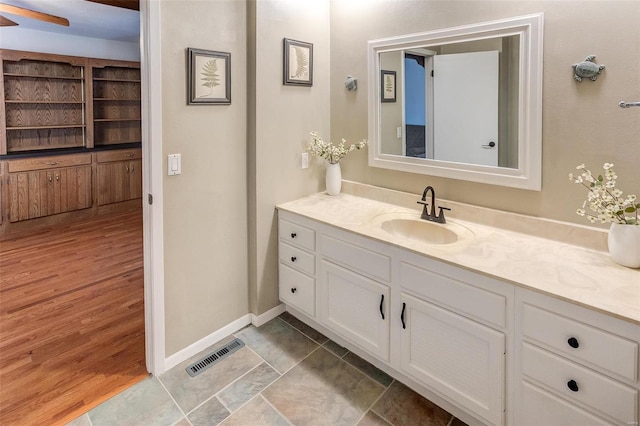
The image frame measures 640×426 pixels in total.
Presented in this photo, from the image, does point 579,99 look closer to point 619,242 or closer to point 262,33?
point 619,242

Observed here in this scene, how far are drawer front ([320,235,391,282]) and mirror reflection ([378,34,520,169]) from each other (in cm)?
70

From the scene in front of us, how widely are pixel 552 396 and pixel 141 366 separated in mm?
1961

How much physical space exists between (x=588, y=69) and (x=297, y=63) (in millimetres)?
1530

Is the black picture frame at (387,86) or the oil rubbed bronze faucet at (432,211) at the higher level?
the black picture frame at (387,86)

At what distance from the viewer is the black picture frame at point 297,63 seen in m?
2.35

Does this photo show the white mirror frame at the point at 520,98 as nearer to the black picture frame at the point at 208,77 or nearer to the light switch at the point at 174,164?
the black picture frame at the point at 208,77

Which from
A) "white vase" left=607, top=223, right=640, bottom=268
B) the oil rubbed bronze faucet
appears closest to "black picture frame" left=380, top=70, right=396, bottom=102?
the oil rubbed bronze faucet

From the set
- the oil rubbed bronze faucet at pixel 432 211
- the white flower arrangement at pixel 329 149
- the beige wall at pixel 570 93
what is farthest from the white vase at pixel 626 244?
the white flower arrangement at pixel 329 149

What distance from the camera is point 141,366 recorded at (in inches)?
83.7

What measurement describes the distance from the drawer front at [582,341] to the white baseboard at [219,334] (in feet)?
5.25

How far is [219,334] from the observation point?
236 centimetres

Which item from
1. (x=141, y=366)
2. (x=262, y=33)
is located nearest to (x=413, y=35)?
(x=262, y=33)

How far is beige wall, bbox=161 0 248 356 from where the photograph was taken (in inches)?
76.4

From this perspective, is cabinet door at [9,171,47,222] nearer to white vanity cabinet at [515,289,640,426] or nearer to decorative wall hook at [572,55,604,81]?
white vanity cabinet at [515,289,640,426]
